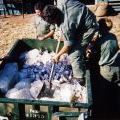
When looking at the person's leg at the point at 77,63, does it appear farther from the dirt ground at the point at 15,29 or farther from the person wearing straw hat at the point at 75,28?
the dirt ground at the point at 15,29

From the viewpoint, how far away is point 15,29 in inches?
550

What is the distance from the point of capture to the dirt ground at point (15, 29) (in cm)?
1228

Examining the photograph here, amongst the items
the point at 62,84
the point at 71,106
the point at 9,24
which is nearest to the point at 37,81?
the point at 62,84

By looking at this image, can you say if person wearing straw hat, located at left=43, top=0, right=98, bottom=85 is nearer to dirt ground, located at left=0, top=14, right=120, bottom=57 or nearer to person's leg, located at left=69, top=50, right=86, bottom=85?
person's leg, located at left=69, top=50, right=86, bottom=85

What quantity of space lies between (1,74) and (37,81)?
720mm

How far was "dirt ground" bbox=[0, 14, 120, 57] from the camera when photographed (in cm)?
1228

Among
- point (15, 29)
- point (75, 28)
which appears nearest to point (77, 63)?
point (75, 28)

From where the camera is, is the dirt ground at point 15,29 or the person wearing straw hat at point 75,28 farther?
the dirt ground at point 15,29

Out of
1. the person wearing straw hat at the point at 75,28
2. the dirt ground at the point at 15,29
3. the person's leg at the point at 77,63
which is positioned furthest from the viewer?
the dirt ground at the point at 15,29

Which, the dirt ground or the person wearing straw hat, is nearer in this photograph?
the person wearing straw hat

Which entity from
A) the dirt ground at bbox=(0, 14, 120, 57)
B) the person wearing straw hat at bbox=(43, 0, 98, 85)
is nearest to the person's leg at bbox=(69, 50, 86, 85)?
the person wearing straw hat at bbox=(43, 0, 98, 85)

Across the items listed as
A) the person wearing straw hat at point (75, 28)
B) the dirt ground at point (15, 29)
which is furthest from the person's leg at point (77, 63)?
the dirt ground at point (15, 29)

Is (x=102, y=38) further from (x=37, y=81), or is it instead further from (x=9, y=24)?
(x=9, y=24)

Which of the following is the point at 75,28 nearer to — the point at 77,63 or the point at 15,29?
the point at 77,63
